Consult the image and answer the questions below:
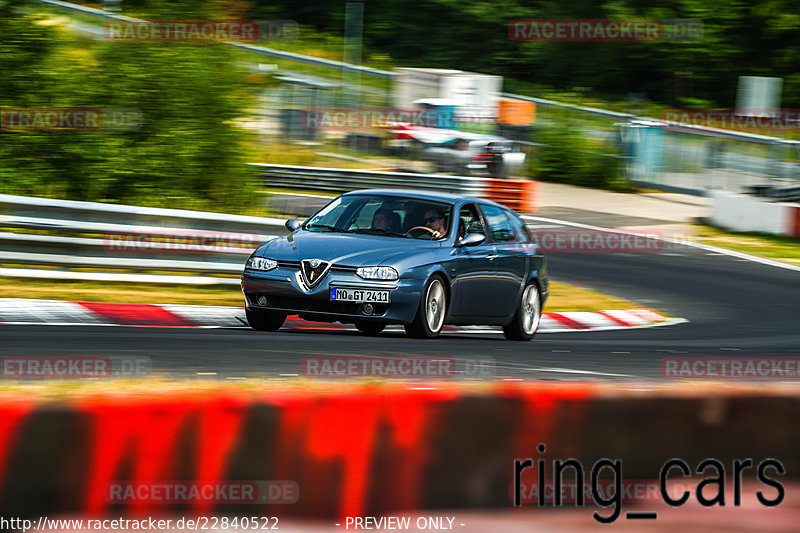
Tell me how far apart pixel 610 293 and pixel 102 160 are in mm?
7339

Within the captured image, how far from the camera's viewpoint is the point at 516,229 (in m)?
12.7

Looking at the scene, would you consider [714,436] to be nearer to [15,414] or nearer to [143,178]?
[15,414]

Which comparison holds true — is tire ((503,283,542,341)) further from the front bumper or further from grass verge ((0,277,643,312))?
grass verge ((0,277,643,312))

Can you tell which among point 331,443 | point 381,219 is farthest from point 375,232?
point 331,443

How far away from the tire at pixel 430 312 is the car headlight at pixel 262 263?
1288 millimetres

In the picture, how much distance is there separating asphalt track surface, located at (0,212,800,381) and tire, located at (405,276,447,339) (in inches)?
4.5

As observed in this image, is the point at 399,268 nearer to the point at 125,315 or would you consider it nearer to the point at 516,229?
the point at 516,229

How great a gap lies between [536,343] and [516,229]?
1383 millimetres


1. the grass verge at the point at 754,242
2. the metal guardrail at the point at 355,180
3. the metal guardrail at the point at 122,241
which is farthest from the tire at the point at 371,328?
the metal guardrail at the point at 355,180

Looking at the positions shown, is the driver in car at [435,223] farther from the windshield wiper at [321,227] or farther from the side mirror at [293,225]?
the side mirror at [293,225]

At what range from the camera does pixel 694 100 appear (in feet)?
150

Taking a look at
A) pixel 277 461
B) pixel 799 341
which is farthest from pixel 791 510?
pixel 799 341

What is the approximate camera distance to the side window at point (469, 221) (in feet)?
37.9

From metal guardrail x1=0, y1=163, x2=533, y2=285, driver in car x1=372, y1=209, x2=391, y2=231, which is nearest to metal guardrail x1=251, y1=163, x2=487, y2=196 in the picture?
metal guardrail x1=0, y1=163, x2=533, y2=285
